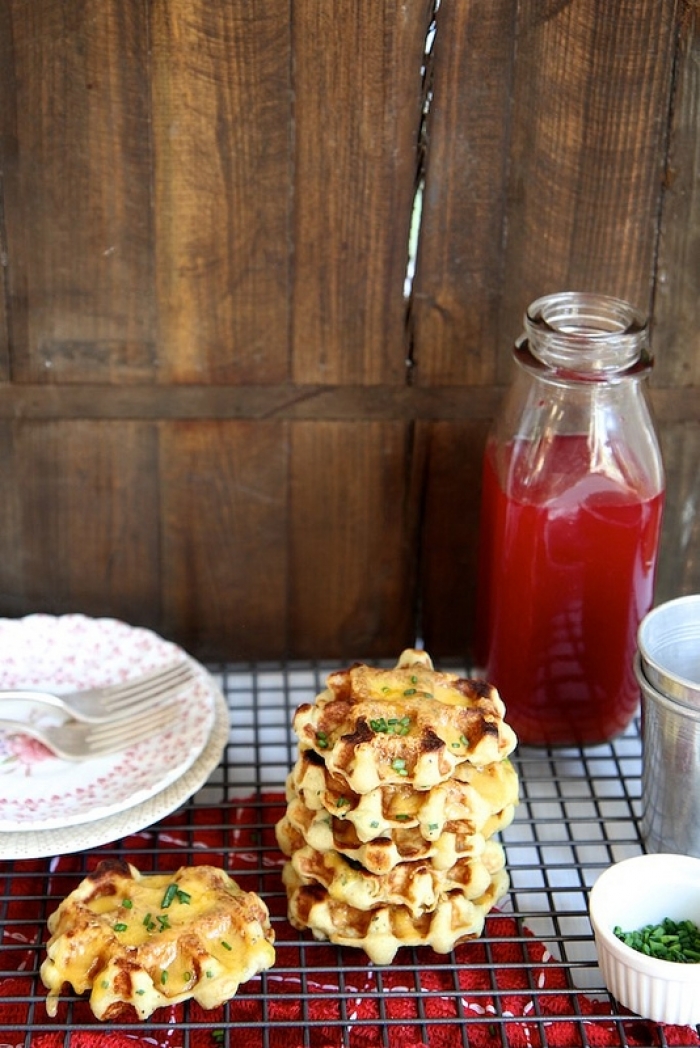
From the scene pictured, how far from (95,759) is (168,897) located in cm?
22

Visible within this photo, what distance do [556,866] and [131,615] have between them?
55 centimetres

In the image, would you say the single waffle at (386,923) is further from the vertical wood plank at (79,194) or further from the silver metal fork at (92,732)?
the vertical wood plank at (79,194)

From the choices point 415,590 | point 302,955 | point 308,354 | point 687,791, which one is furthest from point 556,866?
point 308,354

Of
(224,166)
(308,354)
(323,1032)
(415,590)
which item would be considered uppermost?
(224,166)

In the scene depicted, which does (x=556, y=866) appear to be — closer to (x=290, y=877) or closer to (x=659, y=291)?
(x=290, y=877)

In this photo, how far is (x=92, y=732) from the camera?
1.33 metres

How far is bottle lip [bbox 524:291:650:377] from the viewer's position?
4.11 ft

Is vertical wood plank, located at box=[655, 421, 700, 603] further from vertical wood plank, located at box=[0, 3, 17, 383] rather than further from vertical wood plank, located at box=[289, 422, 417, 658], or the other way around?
vertical wood plank, located at box=[0, 3, 17, 383]

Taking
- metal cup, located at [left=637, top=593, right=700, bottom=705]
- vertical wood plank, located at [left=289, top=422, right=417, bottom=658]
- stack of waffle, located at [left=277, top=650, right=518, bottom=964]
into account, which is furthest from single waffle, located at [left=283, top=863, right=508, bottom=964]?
vertical wood plank, located at [left=289, top=422, right=417, bottom=658]

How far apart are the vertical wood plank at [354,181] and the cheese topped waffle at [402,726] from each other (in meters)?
0.37

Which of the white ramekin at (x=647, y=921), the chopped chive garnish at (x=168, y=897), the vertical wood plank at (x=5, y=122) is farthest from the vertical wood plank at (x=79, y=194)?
the white ramekin at (x=647, y=921)

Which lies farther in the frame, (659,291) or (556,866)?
(659,291)

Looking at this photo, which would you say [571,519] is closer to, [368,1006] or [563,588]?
[563,588]

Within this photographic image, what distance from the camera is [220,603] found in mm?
1529
